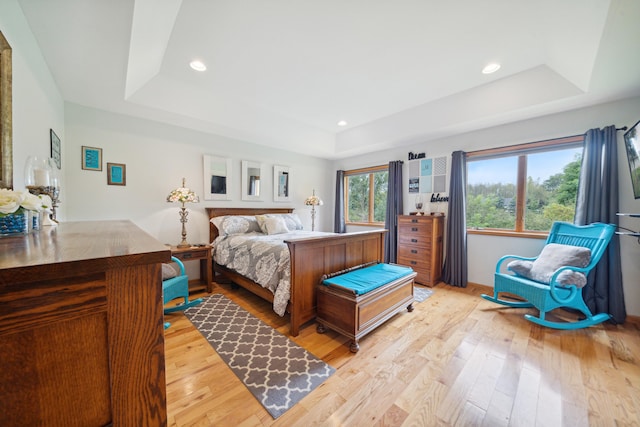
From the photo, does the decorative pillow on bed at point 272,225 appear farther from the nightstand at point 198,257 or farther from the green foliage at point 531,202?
the green foliage at point 531,202

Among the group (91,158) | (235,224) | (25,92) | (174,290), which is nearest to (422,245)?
Answer: (235,224)

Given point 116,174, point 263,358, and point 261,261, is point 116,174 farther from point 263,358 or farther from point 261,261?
point 263,358

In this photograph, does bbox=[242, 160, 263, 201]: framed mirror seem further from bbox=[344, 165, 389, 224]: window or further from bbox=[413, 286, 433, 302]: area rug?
bbox=[413, 286, 433, 302]: area rug

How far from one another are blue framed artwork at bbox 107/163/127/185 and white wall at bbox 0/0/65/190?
98 centimetres

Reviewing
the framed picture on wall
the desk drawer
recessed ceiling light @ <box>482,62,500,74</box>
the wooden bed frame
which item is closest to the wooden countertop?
the wooden bed frame

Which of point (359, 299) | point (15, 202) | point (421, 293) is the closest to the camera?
point (15, 202)

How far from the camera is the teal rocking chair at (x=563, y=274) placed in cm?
232

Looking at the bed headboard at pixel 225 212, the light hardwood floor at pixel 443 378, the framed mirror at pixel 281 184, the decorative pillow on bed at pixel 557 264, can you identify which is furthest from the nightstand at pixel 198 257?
the decorative pillow on bed at pixel 557 264

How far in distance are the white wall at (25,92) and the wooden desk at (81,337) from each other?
138 cm

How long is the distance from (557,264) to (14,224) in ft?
13.4

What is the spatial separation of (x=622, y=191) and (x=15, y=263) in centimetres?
441

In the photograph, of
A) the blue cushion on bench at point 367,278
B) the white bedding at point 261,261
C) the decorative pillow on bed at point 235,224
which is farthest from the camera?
the decorative pillow on bed at point 235,224

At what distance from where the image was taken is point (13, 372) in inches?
18.6

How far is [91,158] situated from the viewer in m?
2.85
